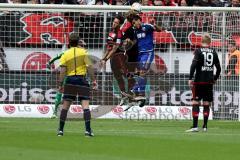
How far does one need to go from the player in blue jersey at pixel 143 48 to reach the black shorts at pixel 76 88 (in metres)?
4.75

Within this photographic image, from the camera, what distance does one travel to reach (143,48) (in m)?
22.6

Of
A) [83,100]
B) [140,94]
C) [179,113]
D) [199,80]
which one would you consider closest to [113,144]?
[83,100]

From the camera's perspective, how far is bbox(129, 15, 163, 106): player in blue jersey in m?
22.1

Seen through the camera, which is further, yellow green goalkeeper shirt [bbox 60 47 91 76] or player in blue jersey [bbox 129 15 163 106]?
player in blue jersey [bbox 129 15 163 106]

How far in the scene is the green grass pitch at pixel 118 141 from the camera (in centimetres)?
1361

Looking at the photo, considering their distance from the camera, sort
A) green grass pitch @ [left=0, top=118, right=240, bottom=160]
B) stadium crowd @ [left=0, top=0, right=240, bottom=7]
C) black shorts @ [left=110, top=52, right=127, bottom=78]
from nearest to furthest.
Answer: green grass pitch @ [left=0, top=118, right=240, bottom=160] → black shorts @ [left=110, top=52, right=127, bottom=78] → stadium crowd @ [left=0, top=0, right=240, bottom=7]

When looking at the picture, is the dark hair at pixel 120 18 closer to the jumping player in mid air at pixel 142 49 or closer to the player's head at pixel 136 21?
the jumping player in mid air at pixel 142 49

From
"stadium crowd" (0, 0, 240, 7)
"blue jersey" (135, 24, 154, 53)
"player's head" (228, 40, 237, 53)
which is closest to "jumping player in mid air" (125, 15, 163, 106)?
"blue jersey" (135, 24, 154, 53)

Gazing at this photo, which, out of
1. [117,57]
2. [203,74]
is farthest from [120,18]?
[203,74]

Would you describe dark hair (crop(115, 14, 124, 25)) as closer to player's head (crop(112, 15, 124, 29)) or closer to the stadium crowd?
player's head (crop(112, 15, 124, 29))

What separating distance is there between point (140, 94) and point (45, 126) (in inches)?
121

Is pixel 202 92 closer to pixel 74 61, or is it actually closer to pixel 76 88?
pixel 76 88

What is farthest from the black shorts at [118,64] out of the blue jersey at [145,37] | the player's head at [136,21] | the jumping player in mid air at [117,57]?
the player's head at [136,21]

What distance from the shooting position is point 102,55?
24.2 m
